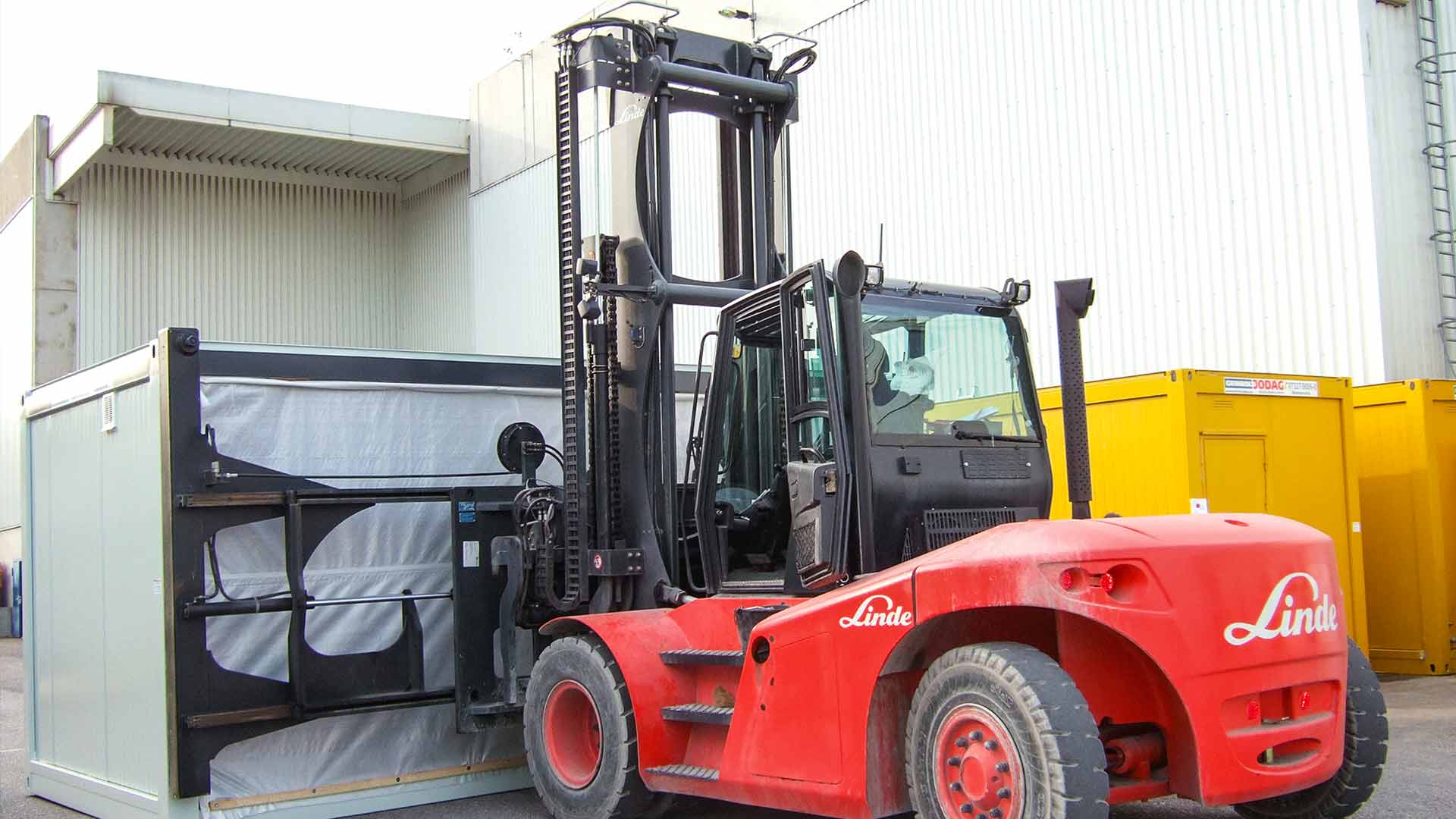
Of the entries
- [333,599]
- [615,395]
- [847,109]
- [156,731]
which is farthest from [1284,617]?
[847,109]

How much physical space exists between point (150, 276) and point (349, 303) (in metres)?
4.48

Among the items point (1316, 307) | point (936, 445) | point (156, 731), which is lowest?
point (156, 731)

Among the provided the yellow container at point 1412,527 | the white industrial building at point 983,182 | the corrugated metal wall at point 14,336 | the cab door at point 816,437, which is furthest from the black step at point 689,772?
the corrugated metal wall at point 14,336

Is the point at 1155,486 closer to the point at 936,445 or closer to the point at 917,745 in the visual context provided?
the point at 936,445

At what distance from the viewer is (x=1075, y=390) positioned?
5.94 metres

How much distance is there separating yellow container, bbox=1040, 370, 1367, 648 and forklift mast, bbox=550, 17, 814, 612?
483cm

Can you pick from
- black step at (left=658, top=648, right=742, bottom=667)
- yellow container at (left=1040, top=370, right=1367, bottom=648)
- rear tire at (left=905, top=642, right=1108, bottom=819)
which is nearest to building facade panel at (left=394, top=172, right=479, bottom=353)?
yellow container at (left=1040, top=370, right=1367, bottom=648)

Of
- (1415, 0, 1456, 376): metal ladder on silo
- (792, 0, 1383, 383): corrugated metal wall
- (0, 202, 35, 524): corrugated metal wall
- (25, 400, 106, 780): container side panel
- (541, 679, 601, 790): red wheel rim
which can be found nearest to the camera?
(541, 679, 601, 790): red wheel rim

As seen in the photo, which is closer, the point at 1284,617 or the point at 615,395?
the point at 1284,617

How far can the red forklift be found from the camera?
503cm

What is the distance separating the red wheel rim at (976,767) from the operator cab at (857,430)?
2.97 ft

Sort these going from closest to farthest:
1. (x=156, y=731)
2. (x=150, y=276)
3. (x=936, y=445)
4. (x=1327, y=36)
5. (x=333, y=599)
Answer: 1. (x=936, y=445)
2. (x=156, y=731)
3. (x=333, y=599)
4. (x=1327, y=36)
5. (x=150, y=276)

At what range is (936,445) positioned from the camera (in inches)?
245

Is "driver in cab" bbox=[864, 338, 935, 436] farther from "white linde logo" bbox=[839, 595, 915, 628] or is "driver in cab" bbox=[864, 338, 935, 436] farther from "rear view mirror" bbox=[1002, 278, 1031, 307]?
"white linde logo" bbox=[839, 595, 915, 628]
